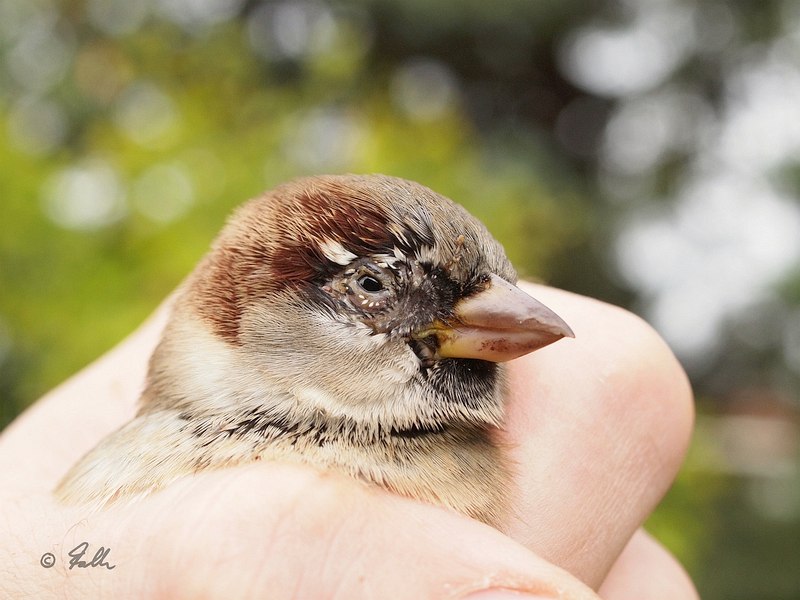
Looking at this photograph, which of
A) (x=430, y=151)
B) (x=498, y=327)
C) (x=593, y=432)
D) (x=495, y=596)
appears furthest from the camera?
(x=430, y=151)

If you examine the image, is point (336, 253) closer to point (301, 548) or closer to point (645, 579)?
point (301, 548)

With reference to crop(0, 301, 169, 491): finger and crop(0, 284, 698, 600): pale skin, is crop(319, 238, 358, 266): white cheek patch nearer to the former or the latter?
crop(0, 284, 698, 600): pale skin

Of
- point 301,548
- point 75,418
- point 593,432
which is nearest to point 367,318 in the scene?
point 301,548

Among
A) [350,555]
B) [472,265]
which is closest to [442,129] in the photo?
[472,265]

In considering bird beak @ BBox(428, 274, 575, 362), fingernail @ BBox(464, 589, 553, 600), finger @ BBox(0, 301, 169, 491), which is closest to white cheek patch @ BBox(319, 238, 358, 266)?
bird beak @ BBox(428, 274, 575, 362)

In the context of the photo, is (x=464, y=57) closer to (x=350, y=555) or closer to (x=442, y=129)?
(x=442, y=129)
